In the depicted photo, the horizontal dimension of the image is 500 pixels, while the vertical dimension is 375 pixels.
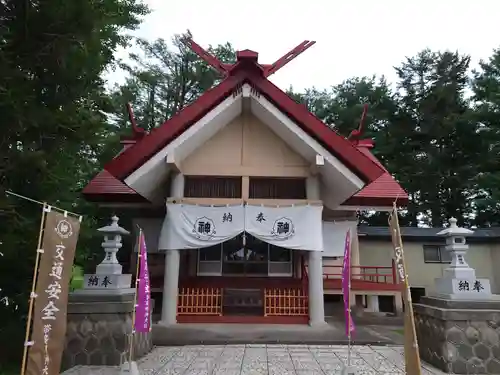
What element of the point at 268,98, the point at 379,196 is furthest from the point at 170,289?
the point at 379,196

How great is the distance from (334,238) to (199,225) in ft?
13.6

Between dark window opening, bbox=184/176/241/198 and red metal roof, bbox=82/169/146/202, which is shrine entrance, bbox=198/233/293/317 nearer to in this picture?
dark window opening, bbox=184/176/241/198

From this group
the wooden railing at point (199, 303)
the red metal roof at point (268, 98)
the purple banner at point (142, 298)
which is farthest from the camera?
the wooden railing at point (199, 303)

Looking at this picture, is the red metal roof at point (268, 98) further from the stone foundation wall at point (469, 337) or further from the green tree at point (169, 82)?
the green tree at point (169, 82)

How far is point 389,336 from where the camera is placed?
Answer: 25.5 feet

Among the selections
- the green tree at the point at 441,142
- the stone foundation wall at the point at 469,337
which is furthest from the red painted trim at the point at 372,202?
the green tree at the point at 441,142

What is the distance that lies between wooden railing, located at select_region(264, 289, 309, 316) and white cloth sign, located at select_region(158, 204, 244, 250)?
189 centimetres

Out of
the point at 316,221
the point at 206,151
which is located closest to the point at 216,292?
the point at 316,221

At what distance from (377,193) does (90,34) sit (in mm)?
7856

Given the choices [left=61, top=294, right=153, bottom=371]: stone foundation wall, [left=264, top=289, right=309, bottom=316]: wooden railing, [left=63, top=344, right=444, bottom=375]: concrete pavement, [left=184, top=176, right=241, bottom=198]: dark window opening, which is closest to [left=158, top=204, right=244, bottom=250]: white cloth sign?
[left=184, top=176, right=241, bottom=198]: dark window opening

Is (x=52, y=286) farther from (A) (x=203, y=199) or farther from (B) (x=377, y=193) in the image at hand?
(B) (x=377, y=193)

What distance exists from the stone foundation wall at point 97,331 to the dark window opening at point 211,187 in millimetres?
4375

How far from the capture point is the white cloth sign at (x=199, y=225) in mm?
8344

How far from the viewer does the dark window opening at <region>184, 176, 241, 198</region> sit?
31.1 ft
